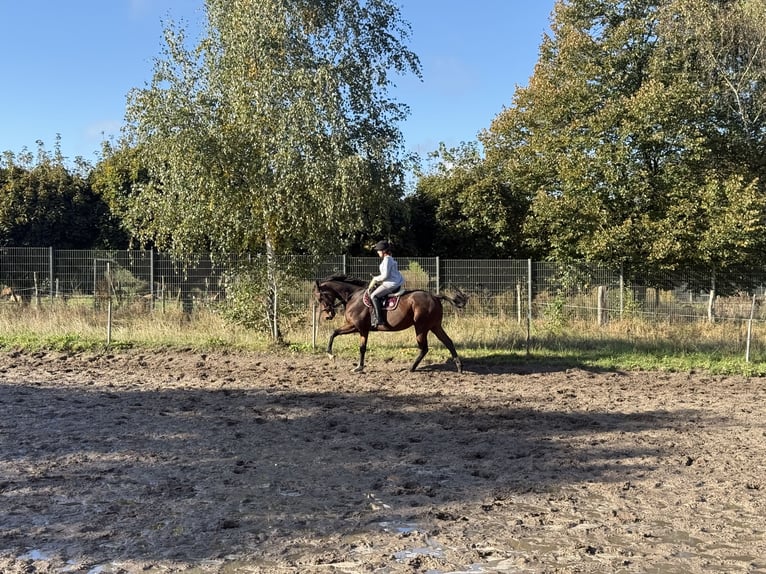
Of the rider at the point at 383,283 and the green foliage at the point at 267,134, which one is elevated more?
the green foliage at the point at 267,134

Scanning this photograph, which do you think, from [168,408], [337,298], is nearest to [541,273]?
[337,298]

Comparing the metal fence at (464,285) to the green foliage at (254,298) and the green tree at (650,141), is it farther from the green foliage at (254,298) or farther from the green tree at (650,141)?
the green foliage at (254,298)

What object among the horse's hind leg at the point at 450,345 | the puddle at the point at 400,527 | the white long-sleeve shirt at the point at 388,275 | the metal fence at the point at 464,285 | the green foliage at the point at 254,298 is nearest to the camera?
the puddle at the point at 400,527

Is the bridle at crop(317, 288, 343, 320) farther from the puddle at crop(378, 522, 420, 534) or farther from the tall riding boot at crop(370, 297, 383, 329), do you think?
the puddle at crop(378, 522, 420, 534)

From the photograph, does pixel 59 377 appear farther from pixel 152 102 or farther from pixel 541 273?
pixel 541 273

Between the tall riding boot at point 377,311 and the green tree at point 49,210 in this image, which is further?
the green tree at point 49,210

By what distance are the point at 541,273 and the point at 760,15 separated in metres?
10.6

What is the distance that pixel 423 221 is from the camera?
2422 centimetres

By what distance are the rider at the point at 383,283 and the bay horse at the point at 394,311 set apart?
Answer: 20 centimetres

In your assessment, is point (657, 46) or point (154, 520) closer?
point (154, 520)

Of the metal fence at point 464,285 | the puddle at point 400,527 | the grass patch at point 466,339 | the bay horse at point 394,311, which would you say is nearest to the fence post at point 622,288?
the metal fence at point 464,285

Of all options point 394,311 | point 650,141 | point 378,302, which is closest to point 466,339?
point 394,311

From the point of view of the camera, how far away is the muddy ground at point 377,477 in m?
4.33

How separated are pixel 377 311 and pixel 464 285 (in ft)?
24.8
